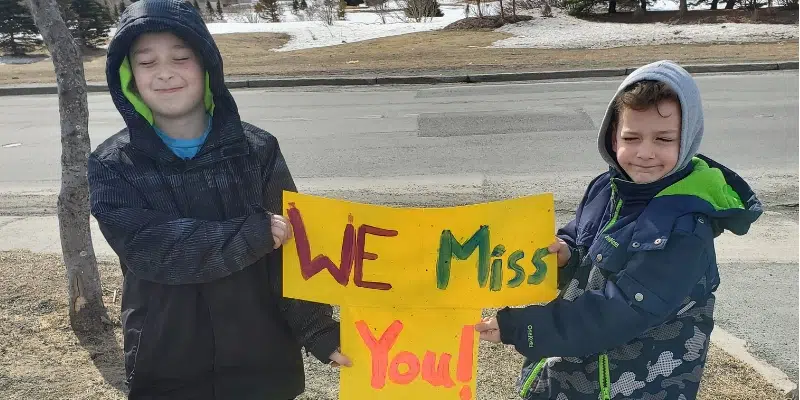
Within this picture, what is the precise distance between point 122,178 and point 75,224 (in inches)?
71.5

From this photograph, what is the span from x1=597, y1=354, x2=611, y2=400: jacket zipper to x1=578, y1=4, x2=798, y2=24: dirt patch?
841 inches

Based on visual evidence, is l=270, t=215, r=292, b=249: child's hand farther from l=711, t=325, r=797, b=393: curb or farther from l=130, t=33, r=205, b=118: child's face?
l=711, t=325, r=797, b=393: curb

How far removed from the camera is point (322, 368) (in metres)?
3.05

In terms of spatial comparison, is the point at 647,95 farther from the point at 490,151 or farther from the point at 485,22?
the point at 485,22

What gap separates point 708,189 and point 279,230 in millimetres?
1024

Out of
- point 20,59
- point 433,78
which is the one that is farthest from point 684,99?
point 20,59

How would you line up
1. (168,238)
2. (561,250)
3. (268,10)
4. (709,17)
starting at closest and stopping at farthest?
(168,238)
(561,250)
(709,17)
(268,10)

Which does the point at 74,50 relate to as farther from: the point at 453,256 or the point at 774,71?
the point at 774,71

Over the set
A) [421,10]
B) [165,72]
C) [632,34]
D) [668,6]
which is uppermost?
[421,10]

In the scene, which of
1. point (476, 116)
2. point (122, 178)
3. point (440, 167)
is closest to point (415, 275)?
point (122, 178)

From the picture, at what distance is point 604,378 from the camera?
1.70 metres

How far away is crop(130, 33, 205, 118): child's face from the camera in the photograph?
1743 millimetres

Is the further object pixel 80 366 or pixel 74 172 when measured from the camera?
pixel 74 172

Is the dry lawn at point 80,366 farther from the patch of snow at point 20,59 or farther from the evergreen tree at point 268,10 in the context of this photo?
the evergreen tree at point 268,10
